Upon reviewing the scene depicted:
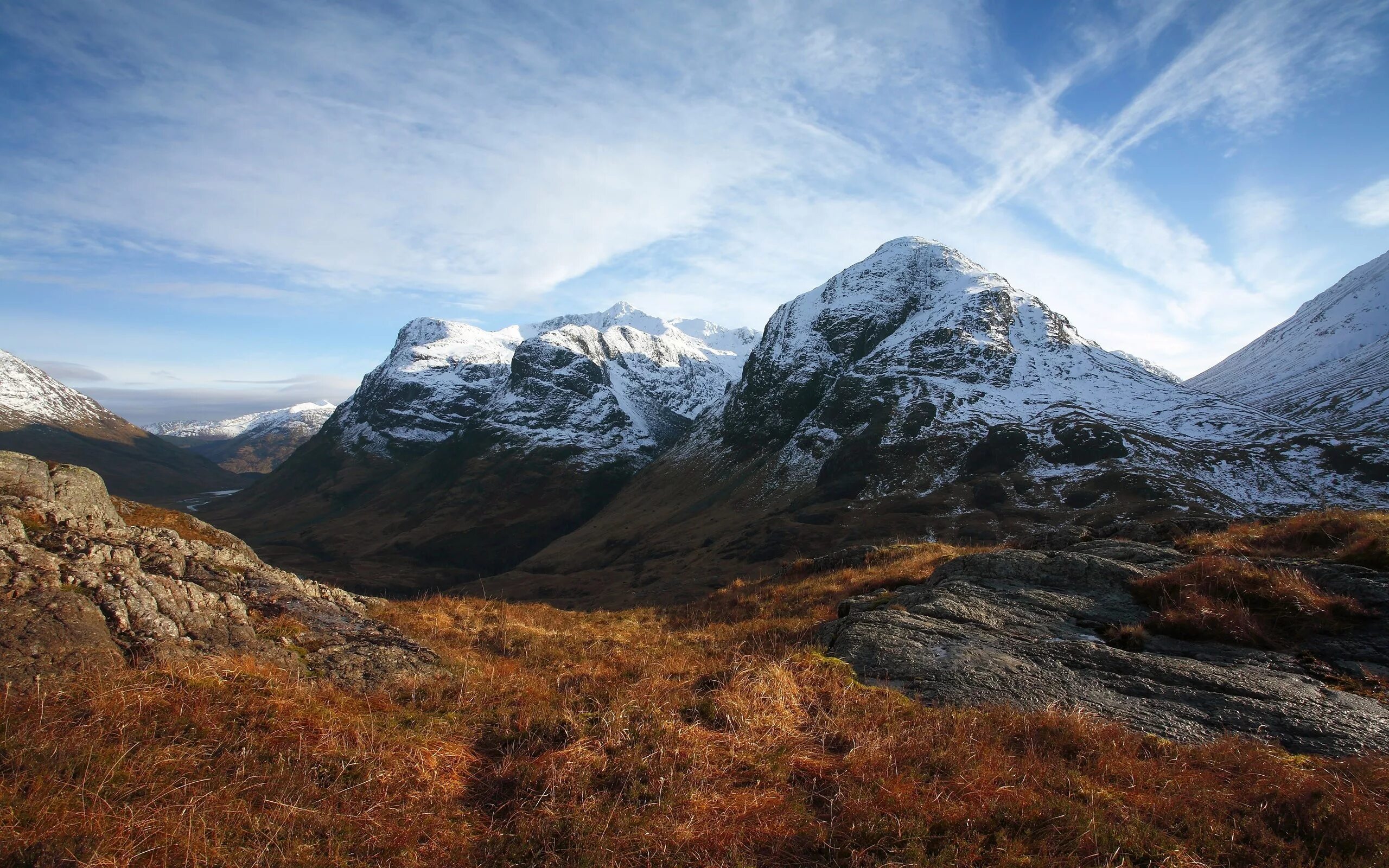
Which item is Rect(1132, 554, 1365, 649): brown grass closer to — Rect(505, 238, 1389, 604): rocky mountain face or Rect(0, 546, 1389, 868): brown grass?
Rect(0, 546, 1389, 868): brown grass

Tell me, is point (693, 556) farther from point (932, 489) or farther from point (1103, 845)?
point (1103, 845)

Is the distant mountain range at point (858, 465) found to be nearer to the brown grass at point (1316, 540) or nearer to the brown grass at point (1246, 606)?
the brown grass at point (1316, 540)

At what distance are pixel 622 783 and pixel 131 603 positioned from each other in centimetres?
646

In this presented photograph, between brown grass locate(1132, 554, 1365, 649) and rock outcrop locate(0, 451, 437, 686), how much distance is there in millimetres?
11689

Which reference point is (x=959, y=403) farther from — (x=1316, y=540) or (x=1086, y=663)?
(x=1086, y=663)

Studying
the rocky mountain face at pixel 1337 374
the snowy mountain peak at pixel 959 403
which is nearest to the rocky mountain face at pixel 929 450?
the snowy mountain peak at pixel 959 403

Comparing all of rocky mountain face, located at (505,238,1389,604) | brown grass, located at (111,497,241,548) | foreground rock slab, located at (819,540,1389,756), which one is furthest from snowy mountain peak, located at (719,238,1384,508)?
brown grass, located at (111,497,241,548)

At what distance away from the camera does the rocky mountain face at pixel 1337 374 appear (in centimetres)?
11844

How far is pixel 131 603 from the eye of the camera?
7.05 metres

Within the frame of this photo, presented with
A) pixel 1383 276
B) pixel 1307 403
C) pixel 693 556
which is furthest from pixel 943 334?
pixel 1383 276

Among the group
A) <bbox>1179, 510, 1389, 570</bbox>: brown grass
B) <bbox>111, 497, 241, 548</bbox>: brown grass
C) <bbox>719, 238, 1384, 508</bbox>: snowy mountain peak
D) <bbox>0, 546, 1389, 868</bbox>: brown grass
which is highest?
<bbox>719, 238, 1384, 508</bbox>: snowy mountain peak

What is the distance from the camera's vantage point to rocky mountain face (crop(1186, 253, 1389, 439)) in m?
118

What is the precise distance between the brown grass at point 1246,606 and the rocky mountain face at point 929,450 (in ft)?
171

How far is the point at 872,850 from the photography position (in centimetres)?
455
